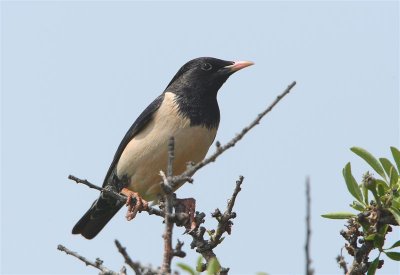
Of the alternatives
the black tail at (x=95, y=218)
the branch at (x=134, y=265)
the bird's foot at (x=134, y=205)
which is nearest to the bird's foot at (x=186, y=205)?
the bird's foot at (x=134, y=205)

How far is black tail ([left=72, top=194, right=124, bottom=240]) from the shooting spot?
825 centimetres

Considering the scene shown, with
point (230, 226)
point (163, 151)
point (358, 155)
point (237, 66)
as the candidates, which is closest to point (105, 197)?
point (163, 151)

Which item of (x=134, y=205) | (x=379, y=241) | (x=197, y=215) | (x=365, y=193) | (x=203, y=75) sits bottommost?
(x=379, y=241)

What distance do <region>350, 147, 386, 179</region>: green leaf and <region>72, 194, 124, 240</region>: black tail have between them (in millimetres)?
4061

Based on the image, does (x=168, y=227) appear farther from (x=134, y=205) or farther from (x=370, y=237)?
(x=134, y=205)

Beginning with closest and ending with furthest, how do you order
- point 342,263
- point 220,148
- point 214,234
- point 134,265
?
point 134,265 → point 220,148 → point 342,263 → point 214,234

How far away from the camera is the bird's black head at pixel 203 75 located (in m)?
7.96

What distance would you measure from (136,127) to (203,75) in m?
1.14

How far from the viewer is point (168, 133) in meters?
7.25

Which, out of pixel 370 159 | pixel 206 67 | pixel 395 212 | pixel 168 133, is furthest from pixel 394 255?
pixel 206 67

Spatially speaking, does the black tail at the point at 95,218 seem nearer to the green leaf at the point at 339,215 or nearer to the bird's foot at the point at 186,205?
the bird's foot at the point at 186,205

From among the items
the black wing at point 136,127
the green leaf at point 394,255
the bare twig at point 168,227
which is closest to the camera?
the bare twig at point 168,227

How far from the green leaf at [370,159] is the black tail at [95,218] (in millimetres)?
4061

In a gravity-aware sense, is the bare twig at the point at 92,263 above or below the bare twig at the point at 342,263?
above
